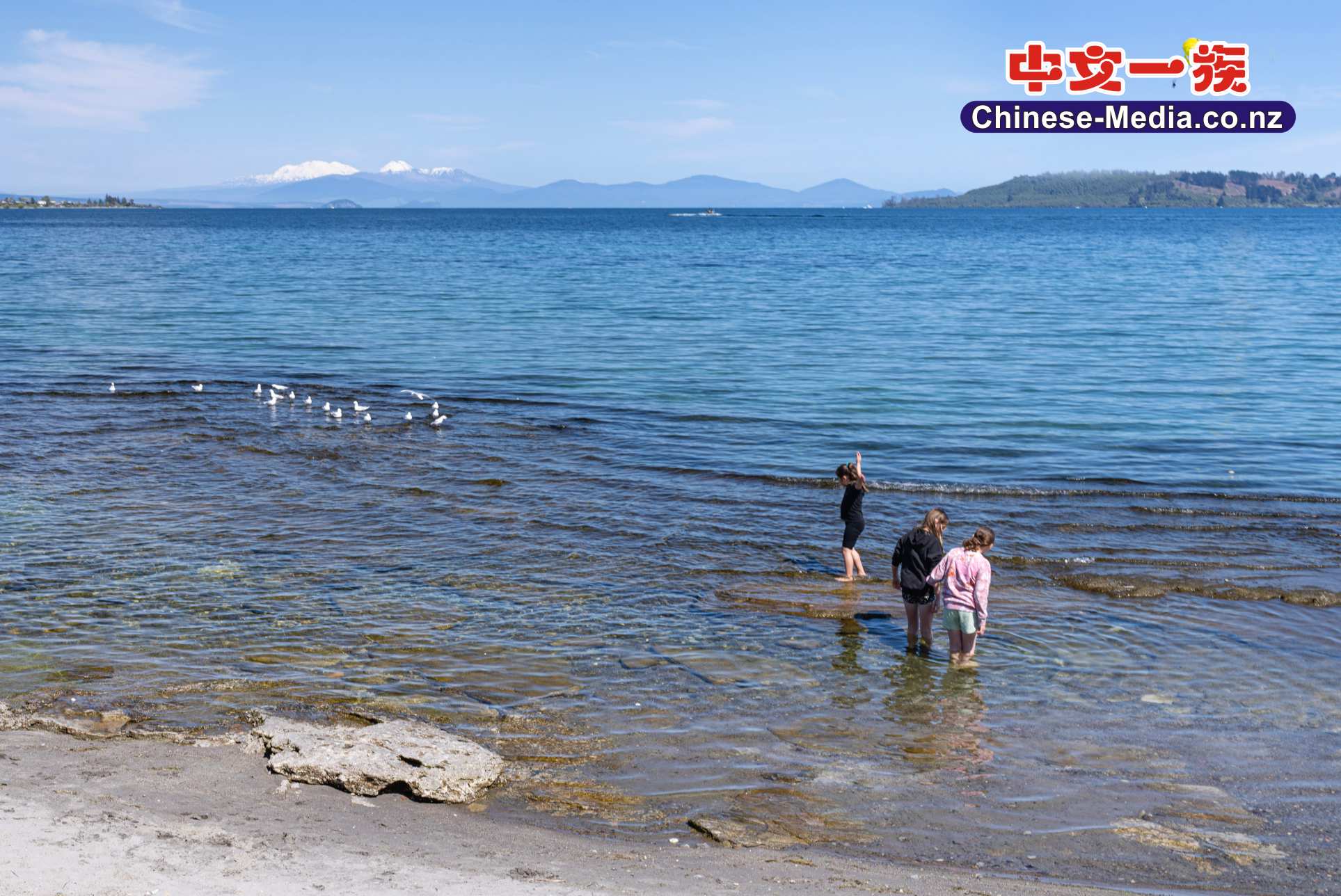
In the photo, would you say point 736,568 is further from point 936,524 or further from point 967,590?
point 967,590

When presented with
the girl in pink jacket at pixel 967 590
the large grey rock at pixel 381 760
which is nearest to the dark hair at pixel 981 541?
the girl in pink jacket at pixel 967 590

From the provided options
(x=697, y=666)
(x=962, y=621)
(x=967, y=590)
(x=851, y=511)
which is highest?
(x=851, y=511)

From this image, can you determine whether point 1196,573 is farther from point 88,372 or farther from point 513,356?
point 88,372

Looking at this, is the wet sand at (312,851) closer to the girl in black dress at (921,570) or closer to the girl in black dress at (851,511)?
the girl in black dress at (921,570)

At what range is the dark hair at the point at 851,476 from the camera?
1430 centimetres

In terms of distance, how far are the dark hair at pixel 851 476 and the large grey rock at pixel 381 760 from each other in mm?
6583

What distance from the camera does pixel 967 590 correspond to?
38.2 ft

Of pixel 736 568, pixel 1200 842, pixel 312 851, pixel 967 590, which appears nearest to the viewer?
pixel 312 851

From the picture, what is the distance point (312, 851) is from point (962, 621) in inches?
271

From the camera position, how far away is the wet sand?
701 cm

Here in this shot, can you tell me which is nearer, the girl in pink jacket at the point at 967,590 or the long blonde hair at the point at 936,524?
the girl in pink jacket at the point at 967,590

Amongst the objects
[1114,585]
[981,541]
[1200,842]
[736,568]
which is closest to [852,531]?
[736,568]

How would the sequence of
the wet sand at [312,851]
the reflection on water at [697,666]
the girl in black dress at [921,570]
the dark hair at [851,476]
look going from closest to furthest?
the wet sand at [312,851]
the reflection on water at [697,666]
the girl in black dress at [921,570]
the dark hair at [851,476]

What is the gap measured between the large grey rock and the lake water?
36 centimetres
